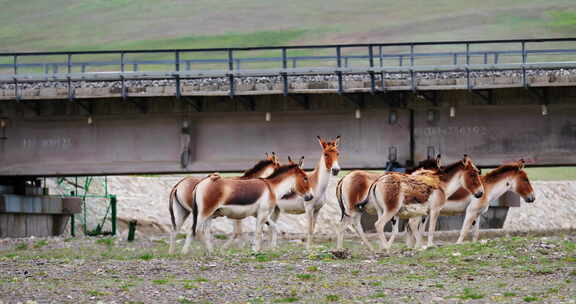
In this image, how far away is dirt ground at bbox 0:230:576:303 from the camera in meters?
19.8

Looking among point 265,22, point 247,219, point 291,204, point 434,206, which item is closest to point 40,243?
point 291,204

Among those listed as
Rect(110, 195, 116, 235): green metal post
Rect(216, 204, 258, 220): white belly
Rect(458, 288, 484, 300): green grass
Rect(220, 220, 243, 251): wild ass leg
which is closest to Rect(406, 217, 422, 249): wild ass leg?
Rect(216, 204, 258, 220): white belly

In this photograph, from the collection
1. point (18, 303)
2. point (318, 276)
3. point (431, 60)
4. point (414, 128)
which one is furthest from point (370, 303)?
point (431, 60)

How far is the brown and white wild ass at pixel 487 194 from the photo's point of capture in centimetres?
3222

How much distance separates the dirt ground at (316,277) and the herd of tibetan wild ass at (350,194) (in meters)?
1.45

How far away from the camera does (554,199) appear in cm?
6334

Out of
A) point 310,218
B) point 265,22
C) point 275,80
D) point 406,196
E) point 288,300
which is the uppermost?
point 265,22

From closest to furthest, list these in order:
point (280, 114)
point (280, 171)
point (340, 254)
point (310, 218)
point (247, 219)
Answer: point (340, 254)
point (280, 171)
point (310, 218)
point (280, 114)
point (247, 219)

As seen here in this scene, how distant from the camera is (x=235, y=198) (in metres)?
28.6

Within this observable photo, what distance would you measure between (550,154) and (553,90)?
2.32 metres

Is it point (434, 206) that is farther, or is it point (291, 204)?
point (291, 204)

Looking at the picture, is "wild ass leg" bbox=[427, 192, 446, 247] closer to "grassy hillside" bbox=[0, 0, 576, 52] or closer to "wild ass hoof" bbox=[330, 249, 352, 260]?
"wild ass hoof" bbox=[330, 249, 352, 260]

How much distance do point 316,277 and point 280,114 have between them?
2397 centimetres

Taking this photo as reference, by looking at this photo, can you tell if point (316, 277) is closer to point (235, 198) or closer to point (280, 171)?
point (235, 198)
